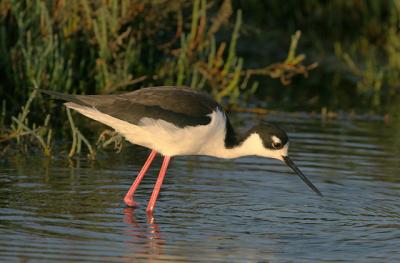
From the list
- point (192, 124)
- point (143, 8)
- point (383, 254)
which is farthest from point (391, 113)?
point (383, 254)

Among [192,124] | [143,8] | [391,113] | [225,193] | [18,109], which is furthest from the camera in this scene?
[391,113]

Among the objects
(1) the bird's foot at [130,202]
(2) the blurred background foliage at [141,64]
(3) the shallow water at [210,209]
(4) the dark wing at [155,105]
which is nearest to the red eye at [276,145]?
(3) the shallow water at [210,209]

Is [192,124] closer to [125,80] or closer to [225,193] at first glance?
[225,193]

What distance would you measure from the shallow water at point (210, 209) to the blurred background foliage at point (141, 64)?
80 centimetres

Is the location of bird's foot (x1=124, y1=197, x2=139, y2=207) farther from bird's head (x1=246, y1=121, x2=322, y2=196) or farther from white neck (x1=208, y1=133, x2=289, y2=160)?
bird's head (x1=246, y1=121, x2=322, y2=196)

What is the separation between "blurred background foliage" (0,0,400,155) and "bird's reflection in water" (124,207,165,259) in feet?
5.85

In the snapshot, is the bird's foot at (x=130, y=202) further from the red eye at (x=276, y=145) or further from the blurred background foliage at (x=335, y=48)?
the blurred background foliage at (x=335, y=48)

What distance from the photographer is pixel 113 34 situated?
34.0 ft

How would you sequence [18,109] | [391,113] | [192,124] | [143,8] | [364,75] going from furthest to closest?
[364,75] < [391,113] < [143,8] < [18,109] < [192,124]

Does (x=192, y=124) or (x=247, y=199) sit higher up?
(x=192, y=124)

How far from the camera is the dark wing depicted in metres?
7.21

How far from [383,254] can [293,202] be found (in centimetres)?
151

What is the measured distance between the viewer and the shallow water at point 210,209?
6.07 metres

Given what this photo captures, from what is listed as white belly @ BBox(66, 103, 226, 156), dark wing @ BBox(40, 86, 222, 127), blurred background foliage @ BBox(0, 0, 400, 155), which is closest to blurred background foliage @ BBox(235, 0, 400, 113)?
blurred background foliage @ BBox(0, 0, 400, 155)
